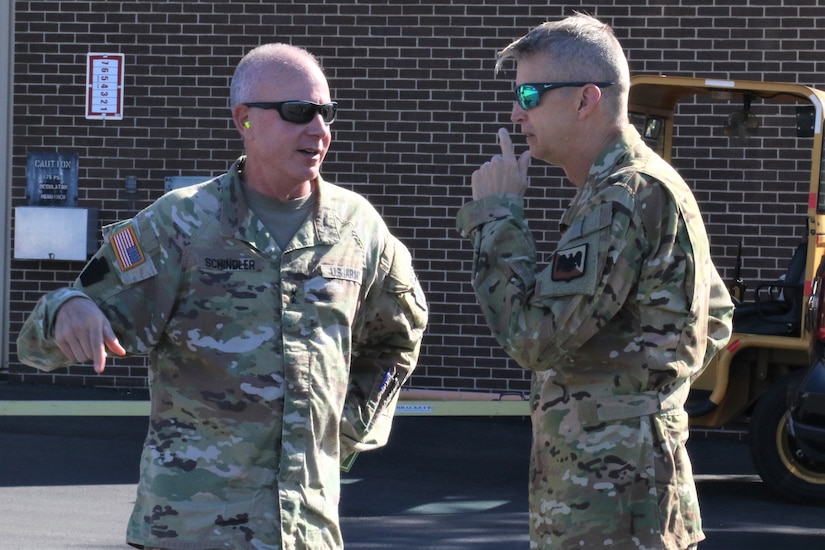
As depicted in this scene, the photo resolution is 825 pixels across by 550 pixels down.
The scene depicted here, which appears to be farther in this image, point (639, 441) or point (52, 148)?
point (52, 148)

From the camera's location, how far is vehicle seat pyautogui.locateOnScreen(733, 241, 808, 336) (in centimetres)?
798

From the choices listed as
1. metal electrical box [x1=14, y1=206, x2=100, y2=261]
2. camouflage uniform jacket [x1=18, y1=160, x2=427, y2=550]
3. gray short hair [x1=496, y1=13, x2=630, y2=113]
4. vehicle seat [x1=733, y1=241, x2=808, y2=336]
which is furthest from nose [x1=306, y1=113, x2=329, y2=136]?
metal electrical box [x1=14, y1=206, x2=100, y2=261]

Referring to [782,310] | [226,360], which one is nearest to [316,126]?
[226,360]

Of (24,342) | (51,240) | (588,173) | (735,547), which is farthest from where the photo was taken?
(51,240)

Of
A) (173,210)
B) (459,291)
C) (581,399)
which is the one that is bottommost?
(459,291)

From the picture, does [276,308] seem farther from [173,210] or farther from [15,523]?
[15,523]

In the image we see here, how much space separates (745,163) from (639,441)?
7.40 metres

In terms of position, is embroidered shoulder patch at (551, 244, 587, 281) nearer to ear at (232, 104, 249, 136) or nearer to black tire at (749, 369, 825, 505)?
ear at (232, 104, 249, 136)

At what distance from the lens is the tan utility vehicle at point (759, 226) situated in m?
7.62

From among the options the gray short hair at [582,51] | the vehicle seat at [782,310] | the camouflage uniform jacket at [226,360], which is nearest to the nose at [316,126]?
the camouflage uniform jacket at [226,360]

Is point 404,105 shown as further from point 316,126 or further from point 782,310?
point 316,126

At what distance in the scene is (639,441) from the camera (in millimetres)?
2936

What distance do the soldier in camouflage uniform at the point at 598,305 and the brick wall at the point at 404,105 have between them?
279 inches

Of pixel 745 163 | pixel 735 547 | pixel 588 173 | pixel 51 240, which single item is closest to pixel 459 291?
pixel 745 163
